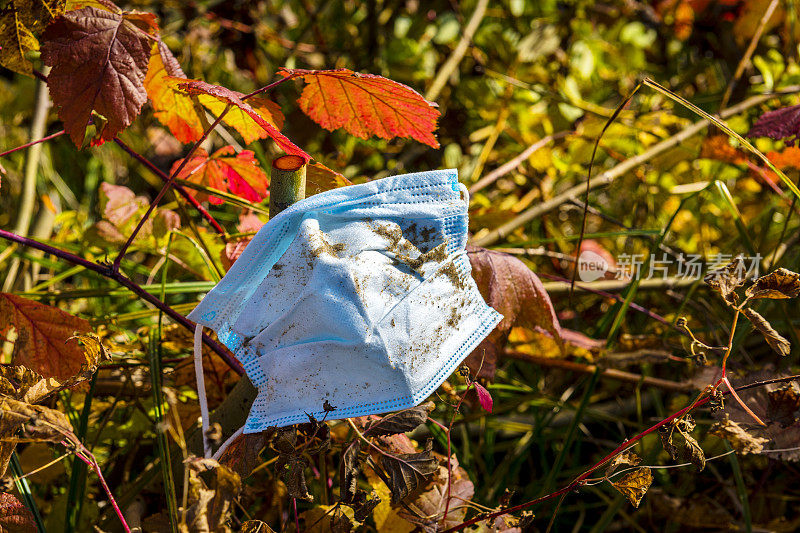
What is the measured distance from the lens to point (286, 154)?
2.23 feet

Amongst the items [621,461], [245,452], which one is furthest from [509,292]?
[245,452]

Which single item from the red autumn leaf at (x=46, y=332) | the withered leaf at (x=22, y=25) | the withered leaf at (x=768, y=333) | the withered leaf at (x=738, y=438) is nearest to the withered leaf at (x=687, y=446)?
the withered leaf at (x=738, y=438)

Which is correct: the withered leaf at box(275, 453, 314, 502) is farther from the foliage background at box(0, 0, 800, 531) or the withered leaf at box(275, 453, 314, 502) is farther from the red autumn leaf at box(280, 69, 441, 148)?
the red autumn leaf at box(280, 69, 441, 148)

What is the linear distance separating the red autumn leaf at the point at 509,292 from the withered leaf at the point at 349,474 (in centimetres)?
29

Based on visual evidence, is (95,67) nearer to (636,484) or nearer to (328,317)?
(328,317)

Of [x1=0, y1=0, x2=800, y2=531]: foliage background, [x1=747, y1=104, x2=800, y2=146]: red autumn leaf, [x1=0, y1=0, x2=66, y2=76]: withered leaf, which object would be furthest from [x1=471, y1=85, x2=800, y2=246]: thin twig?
[x1=0, y1=0, x2=66, y2=76]: withered leaf

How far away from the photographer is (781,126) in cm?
103

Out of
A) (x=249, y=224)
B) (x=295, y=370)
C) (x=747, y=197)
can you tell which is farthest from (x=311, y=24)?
(x=295, y=370)

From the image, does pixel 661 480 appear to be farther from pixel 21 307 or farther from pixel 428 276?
pixel 21 307

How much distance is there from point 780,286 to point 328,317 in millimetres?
496

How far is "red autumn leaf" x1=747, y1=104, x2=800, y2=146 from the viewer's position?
101 centimetres

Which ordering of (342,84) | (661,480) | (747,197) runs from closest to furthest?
1. (342,84)
2. (661,480)
3. (747,197)

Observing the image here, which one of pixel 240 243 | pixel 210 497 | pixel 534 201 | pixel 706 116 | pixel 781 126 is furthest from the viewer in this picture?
pixel 534 201

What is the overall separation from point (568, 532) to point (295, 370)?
806 mm
